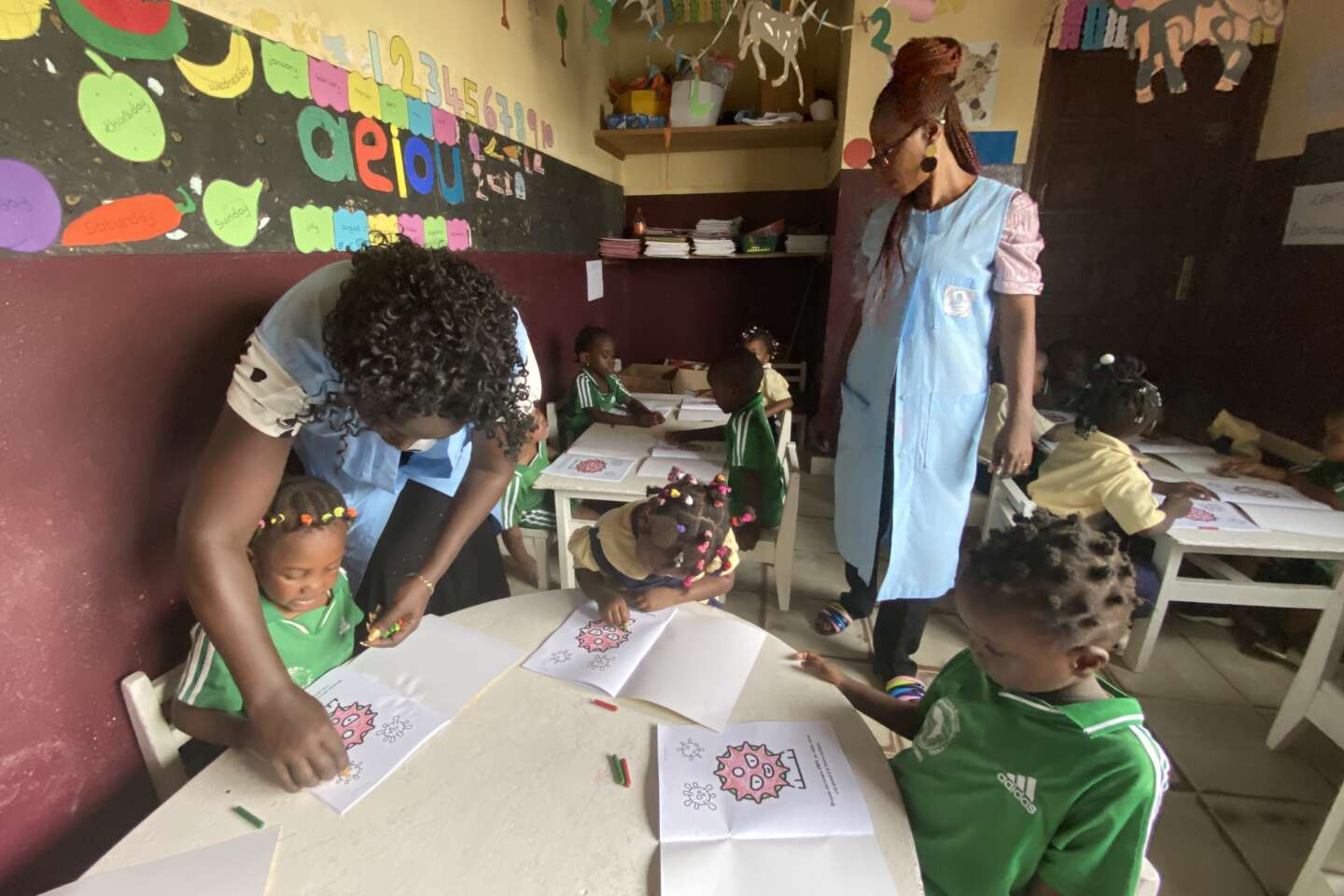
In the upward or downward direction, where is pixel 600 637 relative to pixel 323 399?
downward

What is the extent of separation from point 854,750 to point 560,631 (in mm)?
539

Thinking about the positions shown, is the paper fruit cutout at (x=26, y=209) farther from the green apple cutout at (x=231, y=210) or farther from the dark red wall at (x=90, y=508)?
the green apple cutout at (x=231, y=210)

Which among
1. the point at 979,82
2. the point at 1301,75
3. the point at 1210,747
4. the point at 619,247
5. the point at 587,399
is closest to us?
the point at 1210,747

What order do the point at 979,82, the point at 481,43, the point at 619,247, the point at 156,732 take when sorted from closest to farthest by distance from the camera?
the point at 156,732, the point at 481,43, the point at 979,82, the point at 619,247

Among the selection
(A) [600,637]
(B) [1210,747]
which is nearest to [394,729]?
(A) [600,637]

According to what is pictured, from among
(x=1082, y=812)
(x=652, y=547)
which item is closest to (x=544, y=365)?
(x=652, y=547)

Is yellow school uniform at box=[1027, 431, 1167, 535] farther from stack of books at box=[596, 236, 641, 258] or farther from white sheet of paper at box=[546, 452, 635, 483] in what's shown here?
stack of books at box=[596, 236, 641, 258]

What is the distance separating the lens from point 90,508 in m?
1.04

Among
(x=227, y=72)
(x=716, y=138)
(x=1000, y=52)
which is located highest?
(x=1000, y=52)

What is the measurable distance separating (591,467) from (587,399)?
79cm

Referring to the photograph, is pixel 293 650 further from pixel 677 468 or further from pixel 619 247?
pixel 619 247

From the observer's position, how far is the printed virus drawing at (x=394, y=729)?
35.5 inches

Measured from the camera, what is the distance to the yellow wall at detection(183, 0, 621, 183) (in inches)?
54.7

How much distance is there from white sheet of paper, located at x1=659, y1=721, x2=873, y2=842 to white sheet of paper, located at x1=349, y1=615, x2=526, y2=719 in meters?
0.31
